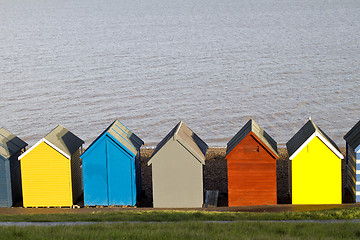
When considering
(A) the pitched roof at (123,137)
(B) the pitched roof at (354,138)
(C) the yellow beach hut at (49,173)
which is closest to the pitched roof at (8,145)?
(C) the yellow beach hut at (49,173)

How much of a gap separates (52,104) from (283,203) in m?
21.3

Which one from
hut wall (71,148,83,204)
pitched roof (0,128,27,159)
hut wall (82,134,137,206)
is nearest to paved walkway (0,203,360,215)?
hut wall (82,134,137,206)

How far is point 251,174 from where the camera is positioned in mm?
16906

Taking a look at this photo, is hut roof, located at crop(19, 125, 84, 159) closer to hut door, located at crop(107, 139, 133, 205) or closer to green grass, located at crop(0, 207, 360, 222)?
hut door, located at crop(107, 139, 133, 205)

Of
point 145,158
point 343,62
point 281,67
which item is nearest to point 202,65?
point 281,67

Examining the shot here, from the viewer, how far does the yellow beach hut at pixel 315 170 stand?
1659cm

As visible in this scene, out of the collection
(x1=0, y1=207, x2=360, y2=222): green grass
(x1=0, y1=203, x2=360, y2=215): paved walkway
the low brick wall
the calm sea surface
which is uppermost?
the calm sea surface

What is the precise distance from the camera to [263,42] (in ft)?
182

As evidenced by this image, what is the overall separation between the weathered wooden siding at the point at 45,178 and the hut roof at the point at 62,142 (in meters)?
0.15

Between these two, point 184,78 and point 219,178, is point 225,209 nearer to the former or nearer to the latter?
point 219,178

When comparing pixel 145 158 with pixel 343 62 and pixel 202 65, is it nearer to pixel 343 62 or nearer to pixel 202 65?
pixel 202 65

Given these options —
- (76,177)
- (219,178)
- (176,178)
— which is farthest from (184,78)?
(176,178)

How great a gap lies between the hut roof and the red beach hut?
452cm

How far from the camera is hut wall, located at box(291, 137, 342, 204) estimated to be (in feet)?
54.6
